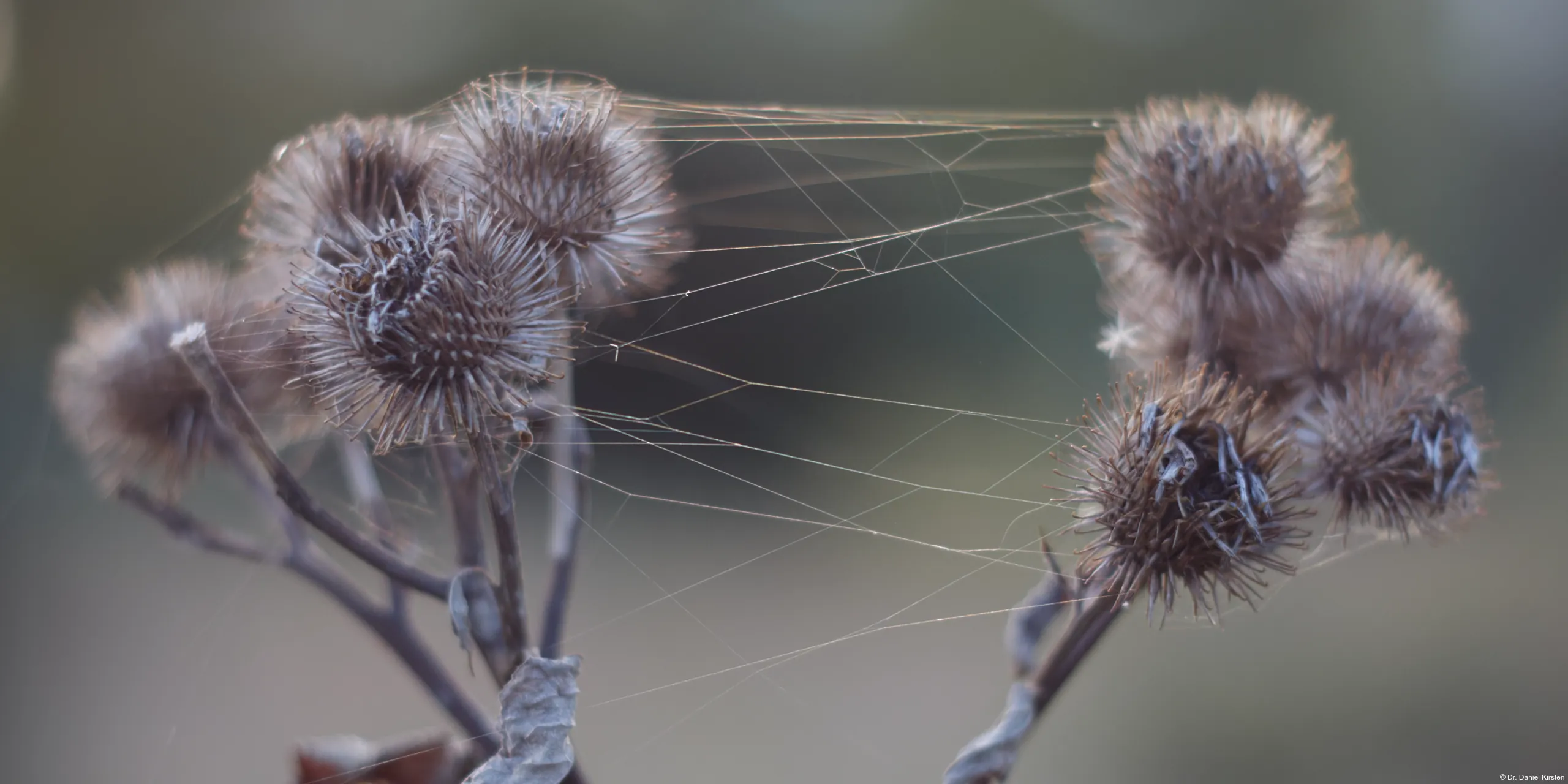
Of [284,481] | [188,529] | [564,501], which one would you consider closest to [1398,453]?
[564,501]

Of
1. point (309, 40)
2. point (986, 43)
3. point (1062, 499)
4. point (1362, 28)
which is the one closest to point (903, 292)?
point (1062, 499)

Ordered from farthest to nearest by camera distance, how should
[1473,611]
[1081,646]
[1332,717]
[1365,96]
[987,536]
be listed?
[1365,96]
[1473,611]
[1332,717]
[987,536]
[1081,646]

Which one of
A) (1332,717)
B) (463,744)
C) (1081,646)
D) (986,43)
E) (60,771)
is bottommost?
(60,771)

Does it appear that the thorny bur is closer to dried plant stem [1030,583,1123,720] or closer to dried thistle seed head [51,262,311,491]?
dried plant stem [1030,583,1123,720]

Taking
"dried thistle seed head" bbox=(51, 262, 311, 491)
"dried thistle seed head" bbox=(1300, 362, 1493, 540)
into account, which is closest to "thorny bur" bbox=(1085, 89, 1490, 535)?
"dried thistle seed head" bbox=(1300, 362, 1493, 540)

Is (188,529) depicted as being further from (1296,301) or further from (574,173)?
(1296,301)

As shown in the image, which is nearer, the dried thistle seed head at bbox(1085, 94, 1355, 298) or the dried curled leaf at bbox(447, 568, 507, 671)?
the dried curled leaf at bbox(447, 568, 507, 671)

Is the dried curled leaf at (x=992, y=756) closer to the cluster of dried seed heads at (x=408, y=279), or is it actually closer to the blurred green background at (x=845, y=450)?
the blurred green background at (x=845, y=450)

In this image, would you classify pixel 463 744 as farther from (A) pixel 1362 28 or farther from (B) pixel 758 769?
(A) pixel 1362 28
